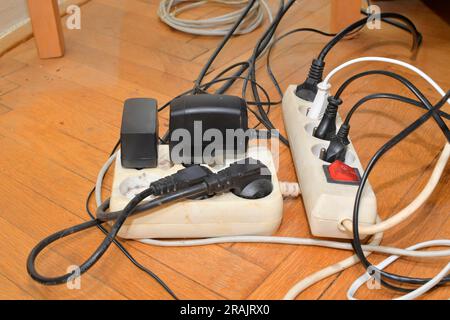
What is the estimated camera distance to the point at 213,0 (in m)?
1.18

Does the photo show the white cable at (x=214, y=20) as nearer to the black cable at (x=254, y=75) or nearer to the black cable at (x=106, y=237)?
the black cable at (x=254, y=75)

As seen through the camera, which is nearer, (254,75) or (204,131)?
(204,131)

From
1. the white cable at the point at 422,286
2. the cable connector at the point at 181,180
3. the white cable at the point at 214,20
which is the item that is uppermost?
the cable connector at the point at 181,180

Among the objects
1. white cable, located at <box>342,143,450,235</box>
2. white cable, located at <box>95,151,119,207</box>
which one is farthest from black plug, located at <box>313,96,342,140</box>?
white cable, located at <box>95,151,119,207</box>

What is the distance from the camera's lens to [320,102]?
65 centimetres

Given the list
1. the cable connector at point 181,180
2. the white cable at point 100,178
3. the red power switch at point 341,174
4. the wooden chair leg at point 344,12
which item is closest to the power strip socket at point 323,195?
the red power switch at point 341,174

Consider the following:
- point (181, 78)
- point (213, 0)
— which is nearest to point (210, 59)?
point (181, 78)

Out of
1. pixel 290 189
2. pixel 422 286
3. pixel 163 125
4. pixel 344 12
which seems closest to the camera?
pixel 422 286

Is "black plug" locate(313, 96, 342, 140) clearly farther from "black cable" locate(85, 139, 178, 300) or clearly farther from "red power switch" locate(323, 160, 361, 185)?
"black cable" locate(85, 139, 178, 300)

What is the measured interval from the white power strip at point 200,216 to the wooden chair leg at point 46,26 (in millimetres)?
487

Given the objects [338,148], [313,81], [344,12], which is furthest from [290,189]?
[344,12]

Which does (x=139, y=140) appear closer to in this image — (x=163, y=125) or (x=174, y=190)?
(x=174, y=190)

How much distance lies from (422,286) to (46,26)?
77cm

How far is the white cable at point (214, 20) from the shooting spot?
1.05 meters
